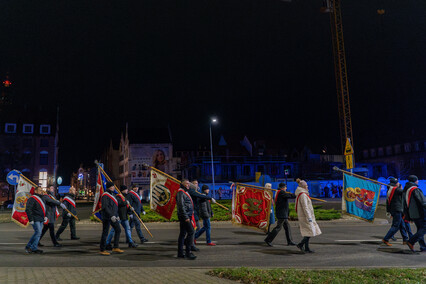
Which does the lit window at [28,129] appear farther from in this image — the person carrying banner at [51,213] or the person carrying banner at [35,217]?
the person carrying banner at [35,217]

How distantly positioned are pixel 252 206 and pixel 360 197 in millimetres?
3754

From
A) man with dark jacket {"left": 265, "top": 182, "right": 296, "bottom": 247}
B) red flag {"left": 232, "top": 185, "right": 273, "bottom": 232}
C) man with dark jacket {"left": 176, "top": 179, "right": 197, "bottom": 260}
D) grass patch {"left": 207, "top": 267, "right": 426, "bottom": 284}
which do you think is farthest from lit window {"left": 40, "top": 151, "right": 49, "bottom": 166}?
grass patch {"left": 207, "top": 267, "right": 426, "bottom": 284}

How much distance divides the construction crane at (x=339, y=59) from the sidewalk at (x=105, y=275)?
51.5 metres

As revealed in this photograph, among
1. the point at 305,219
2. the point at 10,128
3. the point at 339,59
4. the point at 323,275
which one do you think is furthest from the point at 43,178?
the point at 323,275

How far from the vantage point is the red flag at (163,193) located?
1234cm

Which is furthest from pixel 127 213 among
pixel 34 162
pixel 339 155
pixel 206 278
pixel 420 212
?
pixel 339 155

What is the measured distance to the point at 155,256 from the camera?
9812mm

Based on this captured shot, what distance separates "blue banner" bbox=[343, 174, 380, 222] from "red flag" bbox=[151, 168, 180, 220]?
19.4 ft

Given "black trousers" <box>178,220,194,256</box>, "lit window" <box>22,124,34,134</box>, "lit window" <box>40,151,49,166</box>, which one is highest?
"lit window" <box>22,124,34,134</box>

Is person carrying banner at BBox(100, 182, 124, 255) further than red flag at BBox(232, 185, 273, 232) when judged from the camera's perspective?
No

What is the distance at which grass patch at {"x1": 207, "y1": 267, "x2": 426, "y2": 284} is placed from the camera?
658 cm

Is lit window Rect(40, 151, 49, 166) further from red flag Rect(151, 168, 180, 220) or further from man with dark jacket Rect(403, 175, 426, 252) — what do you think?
man with dark jacket Rect(403, 175, 426, 252)

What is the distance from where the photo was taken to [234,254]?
9992 millimetres

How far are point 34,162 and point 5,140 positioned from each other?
6.67 m
